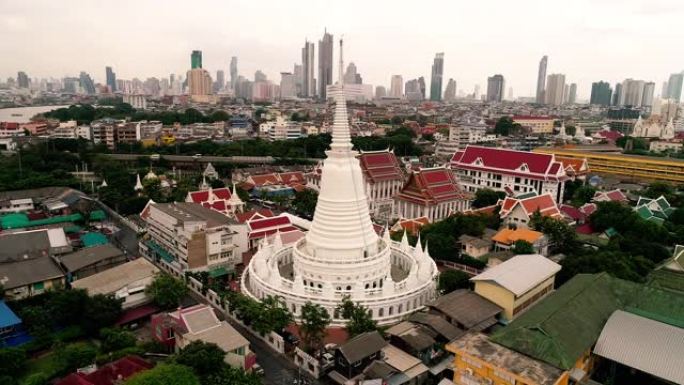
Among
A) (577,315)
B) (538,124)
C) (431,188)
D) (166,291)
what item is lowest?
(166,291)

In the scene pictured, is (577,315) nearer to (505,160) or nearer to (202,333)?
(202,333)

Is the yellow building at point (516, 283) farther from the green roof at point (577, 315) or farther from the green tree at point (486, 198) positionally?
the green tree at point (486, 198)

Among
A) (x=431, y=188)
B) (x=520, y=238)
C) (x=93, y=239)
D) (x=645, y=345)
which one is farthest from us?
(x=431, y=188)

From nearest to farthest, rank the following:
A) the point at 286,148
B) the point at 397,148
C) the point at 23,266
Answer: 1. the point at 23,266
2. the point at 286,148
3. the point at 397,148

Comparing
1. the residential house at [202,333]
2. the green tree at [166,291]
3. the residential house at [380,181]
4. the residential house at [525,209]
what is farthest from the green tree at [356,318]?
the residential house at [380,181]

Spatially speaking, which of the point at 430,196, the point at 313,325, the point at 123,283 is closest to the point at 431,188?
the point at 430,196

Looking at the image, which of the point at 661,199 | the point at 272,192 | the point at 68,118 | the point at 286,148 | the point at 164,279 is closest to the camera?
the point at 164,279

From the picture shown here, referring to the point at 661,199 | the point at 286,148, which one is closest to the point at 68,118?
the point at 286,148

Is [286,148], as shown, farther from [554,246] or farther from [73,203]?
[554,246]
